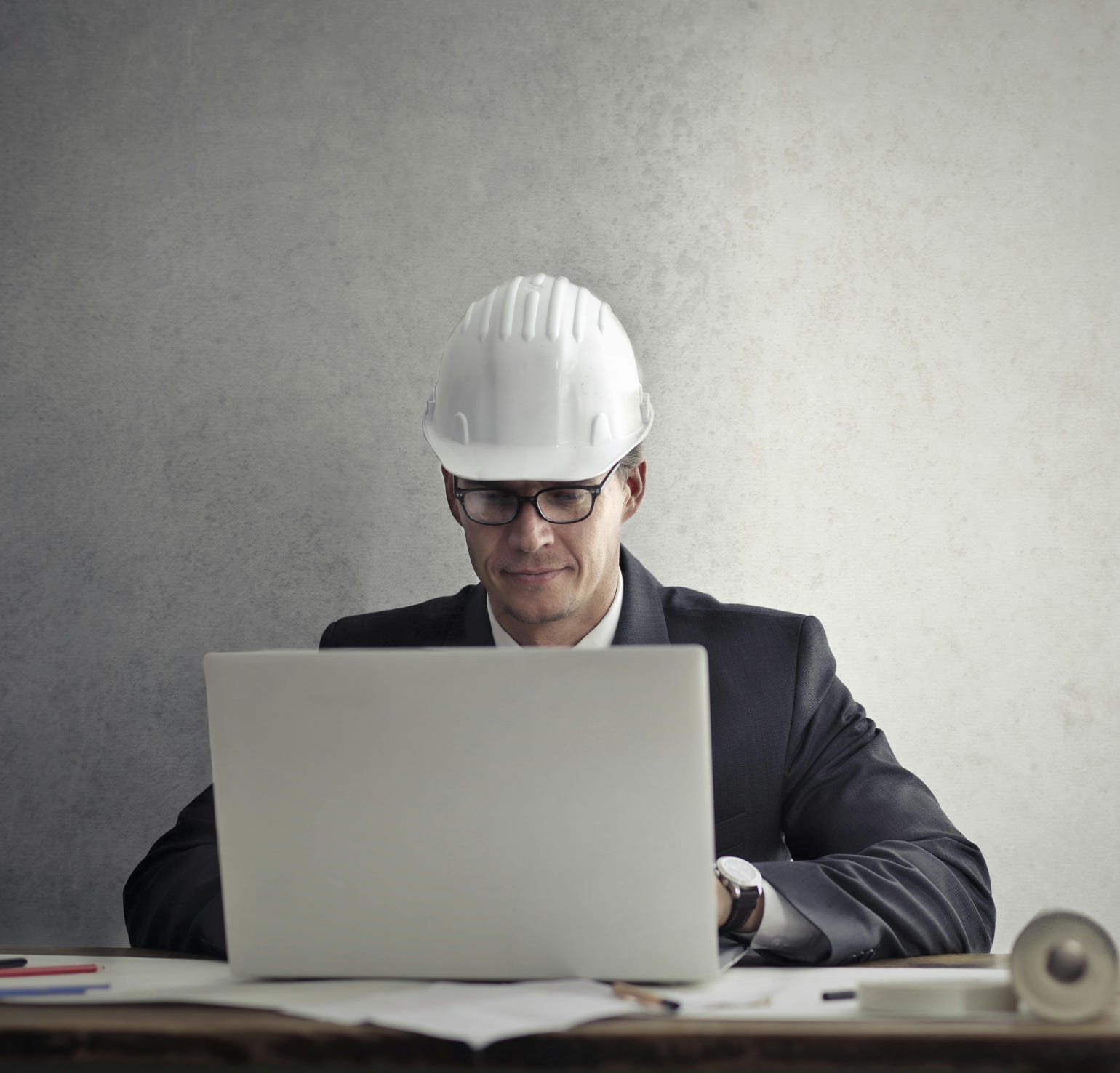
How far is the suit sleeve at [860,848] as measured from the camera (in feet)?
4.15

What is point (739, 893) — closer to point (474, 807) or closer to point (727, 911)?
point (727, 911)

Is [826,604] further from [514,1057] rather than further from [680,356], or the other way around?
[514,1057]

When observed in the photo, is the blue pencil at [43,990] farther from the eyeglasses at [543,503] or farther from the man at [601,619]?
the eyeglasses at [543,503]

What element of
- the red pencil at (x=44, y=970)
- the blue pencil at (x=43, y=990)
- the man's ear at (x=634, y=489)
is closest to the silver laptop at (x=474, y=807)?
the blue pencil at (x=43, y=990)

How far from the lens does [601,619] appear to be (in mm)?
1903

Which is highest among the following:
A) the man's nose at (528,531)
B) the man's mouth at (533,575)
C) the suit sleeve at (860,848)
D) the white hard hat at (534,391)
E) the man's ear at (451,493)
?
the white hard hat at (534,391)

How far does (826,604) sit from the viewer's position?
7.12 ft

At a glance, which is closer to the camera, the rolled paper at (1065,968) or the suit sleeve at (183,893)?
the rolled paper at (1065,968)

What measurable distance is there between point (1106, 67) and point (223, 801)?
206 cm

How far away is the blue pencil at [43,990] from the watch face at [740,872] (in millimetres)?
616

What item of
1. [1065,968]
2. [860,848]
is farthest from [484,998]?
[860,848]

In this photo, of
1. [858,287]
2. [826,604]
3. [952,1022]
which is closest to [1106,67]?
[858,287]

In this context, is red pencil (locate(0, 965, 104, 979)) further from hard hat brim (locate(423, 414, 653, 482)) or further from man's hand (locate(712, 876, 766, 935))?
hard hat brim (locate(423, 414, 653, 482))

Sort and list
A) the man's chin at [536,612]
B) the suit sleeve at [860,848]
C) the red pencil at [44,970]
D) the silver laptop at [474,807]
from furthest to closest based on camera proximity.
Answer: the man's chin at [536,612] < the suit sleeve at [860,848] < the red pencil at [44,970] < the silver laptop at [474,807]
